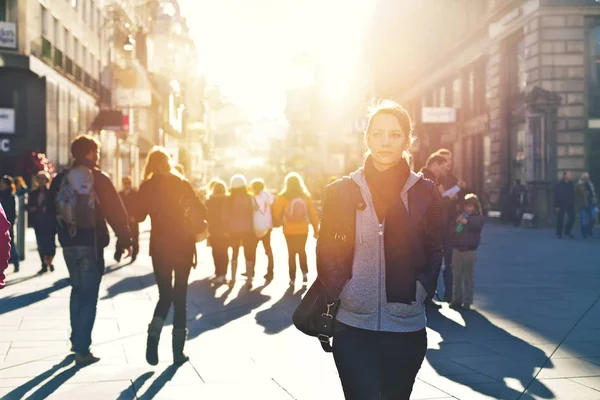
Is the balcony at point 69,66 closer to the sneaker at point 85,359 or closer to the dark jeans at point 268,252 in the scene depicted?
the dark jeans at point 268,252

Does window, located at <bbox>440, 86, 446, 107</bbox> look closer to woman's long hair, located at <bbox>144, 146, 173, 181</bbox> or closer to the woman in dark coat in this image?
the woman in dark coat

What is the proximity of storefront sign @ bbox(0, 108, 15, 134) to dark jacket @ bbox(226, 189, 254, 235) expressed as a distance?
69.1 feet

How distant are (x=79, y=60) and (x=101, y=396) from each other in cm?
3678

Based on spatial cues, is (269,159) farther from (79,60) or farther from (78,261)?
(78,261)

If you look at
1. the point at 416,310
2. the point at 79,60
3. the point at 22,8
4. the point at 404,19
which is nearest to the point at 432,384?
the point at 416,310

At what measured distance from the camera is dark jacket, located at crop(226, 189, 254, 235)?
42.8 ft

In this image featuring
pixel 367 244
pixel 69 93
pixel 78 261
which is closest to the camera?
pixel 367 244

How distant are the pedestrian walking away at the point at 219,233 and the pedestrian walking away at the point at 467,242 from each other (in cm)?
454

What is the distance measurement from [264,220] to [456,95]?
86.5 feet

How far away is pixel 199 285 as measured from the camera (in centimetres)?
1255

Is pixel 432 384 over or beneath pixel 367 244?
beneath

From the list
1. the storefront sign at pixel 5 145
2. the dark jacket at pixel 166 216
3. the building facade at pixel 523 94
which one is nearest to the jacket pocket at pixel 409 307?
the dark jacket at pixel 166 216

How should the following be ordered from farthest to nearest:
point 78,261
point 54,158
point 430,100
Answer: point 430,100 → point 54,158 → point 78,261

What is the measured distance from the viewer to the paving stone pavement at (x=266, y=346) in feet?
19.1
